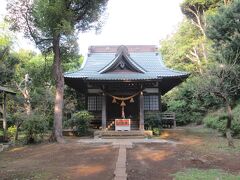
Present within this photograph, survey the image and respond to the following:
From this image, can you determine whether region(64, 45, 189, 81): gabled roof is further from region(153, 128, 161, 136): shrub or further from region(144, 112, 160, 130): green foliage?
region(153, 128, 161, 136): shrub

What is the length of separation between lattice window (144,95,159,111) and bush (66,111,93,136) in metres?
4.57

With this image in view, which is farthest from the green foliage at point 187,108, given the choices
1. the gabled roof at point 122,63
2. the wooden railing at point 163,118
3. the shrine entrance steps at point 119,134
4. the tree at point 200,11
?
the shrine entrance steps at point 119,134

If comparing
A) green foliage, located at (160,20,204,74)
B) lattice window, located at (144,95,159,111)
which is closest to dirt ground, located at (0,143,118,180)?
lattice window, located at (144,95,159,111)

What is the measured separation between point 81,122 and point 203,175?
13.5 metres

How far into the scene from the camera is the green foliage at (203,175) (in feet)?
24.4

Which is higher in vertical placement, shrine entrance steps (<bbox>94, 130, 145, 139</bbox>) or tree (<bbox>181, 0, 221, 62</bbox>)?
tree (<bbox>181, 0, 221, 62</bbox>)

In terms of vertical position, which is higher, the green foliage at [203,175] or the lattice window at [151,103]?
the lattice window at [151,103]

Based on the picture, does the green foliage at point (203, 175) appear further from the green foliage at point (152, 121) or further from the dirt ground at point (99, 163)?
the green foliage at point (152, 121)

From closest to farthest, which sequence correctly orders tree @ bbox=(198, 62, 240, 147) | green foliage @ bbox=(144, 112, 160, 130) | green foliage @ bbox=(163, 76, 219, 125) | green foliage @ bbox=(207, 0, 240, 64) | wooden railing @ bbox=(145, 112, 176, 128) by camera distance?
tree @ bbox=(198, 62, 240, 147), green foliage @ bbox=(207, 0, 240, 64), green foliage @ bbox=(144, 112, 160, 130), wooden railing @ bbox=(145, 112, 176, 128), green foliage @ bbox=(163, 76, 219, 125)

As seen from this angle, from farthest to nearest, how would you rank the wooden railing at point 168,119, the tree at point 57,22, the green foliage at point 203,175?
the wooden railing at point 168,119
the tree at point 57,22
the green foliage at point 203,175

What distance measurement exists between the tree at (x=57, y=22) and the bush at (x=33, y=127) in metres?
0.85

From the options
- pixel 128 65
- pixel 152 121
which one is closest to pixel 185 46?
pixel 128 65

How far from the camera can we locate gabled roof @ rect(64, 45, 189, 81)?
20.5 metres

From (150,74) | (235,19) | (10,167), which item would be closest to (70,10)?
(150,74)
